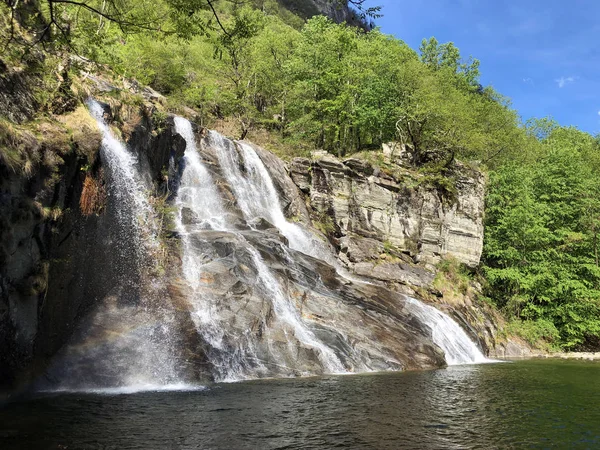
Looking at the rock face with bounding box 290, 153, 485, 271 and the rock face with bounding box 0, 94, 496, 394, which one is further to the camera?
the rock face with bounding box 290, 153, 485, 271

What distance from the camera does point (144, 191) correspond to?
18.7m

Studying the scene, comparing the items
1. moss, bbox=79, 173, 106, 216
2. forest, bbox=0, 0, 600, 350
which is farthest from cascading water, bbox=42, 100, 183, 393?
forest, bbox=0, 0, 600, 350

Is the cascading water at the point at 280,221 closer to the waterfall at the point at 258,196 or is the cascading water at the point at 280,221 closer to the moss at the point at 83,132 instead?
the waterfall at the point at 258,196

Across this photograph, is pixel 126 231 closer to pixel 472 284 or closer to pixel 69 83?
pixel 69 83

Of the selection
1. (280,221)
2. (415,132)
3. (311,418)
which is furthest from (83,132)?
(415,132)

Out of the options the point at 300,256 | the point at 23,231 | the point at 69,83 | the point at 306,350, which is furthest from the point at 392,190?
the point at 23,231

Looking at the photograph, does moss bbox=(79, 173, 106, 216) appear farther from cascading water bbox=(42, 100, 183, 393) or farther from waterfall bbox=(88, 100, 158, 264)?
waterfall bbox=(88, 100, 158, 264)

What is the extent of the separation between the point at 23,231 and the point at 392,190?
1089 inches

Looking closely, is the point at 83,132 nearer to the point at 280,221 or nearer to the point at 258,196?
the point at 258,196

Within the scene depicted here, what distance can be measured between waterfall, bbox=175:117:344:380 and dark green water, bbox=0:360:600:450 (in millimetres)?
1589

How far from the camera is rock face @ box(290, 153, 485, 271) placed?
3306 centimetres

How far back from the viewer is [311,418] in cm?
949

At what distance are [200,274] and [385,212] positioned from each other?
19.9 meters

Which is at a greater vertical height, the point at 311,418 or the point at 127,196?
the point at 127,196
